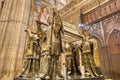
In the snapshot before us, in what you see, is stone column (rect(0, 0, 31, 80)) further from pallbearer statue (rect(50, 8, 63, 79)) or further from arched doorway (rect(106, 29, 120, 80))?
arched doorway (rect(106, 29, 120, 80))

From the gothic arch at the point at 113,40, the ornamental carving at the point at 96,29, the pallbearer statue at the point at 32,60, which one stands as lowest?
the pallbearer statue at the point at 32,60

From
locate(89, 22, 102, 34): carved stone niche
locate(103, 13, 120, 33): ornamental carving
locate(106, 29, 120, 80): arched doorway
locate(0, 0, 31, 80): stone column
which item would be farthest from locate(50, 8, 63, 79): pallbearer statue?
locate(89, 22, 102, 34): carved stone niche

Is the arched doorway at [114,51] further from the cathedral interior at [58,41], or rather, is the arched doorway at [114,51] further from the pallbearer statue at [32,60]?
the pallbearer statue at [32,60]

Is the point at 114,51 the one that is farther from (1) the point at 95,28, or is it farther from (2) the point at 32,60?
(2) the point at 32,60

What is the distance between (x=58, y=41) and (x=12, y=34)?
2180mm

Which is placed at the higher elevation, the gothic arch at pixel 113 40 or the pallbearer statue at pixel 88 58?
the gothic arch at pixel 113 40

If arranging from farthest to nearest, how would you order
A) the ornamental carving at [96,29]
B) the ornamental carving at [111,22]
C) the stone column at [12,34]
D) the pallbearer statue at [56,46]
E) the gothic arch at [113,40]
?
1. the ornamental carving at [96,29]
2. the ornamental carving at [111,22]
3. the gothic arch at [113,40]
4. the stone column at [12,34]
5. the pallbearer statue at [56,46]

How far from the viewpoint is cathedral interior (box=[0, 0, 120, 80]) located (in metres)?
2.17

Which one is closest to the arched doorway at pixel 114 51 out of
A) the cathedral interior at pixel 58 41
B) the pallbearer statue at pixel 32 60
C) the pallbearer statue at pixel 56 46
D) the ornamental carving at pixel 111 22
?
the cathedral interior at pixel 58 41

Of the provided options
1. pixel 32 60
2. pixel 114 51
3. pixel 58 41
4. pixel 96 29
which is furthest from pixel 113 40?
pixel 32 60

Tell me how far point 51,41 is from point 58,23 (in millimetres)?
429

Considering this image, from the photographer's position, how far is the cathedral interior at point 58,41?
217cm

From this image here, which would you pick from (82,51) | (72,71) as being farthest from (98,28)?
(72,71)

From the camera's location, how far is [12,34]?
363 cm
